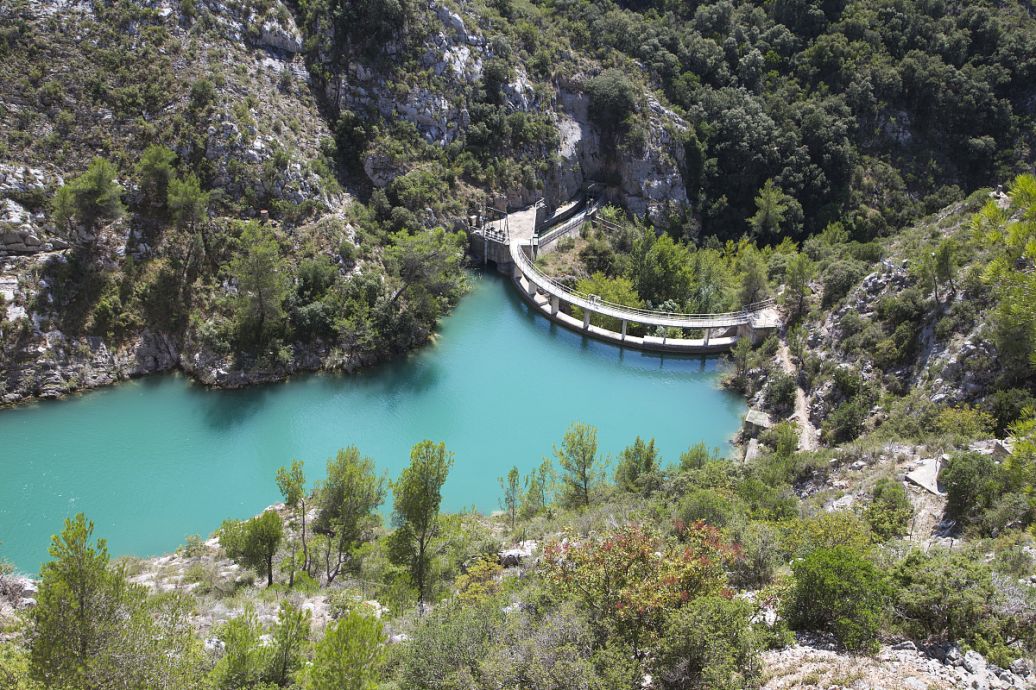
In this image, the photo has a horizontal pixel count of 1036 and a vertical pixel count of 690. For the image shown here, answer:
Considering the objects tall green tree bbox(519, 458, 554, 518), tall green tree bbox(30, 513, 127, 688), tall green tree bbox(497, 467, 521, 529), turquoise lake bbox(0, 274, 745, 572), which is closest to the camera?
tall green tree bbox(30, 513, 127, 688)

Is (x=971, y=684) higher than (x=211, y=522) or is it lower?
higher

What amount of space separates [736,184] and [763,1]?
2460 cm

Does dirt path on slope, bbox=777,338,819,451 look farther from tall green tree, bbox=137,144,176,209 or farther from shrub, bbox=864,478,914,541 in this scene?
tall green tree, bbox=137,144,176,209

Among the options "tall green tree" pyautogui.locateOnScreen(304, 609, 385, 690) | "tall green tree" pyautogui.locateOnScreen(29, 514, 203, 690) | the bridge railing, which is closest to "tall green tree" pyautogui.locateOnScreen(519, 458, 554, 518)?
"tall green tree" pyautogui.locateOnScreen(304, 609, 385, 690)

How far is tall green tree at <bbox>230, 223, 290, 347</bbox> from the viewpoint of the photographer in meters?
40.7

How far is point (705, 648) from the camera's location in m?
15.0

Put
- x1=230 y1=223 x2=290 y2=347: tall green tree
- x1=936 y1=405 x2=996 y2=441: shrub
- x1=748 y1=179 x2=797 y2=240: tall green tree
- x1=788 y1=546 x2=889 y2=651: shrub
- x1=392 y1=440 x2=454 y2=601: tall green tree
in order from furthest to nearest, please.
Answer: x1=748 y1=179 x2=797 y2=240: tall green tree, x1=230 y1=223 x2=290 y2=347: tall green tree, x1=936 y1=405 x2=996 y2=441: shrub, x1=392 y1=440 x2=454 y2=601: tall green tree, x1=788 y1=546 x2=889 y2=651: shrub

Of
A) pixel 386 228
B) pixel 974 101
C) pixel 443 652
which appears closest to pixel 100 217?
pixel 386 228

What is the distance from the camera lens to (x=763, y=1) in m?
76.0

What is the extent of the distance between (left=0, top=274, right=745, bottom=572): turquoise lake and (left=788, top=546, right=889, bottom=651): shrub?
61.5 feet

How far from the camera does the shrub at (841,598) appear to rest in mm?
16016

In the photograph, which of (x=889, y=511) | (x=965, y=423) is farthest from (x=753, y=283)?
(x=889, y=511)

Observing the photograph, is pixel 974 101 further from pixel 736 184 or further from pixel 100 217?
pixel 100 217

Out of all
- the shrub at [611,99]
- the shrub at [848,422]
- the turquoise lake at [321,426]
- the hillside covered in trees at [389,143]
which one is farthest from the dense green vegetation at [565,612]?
the shrub at [611,99]
